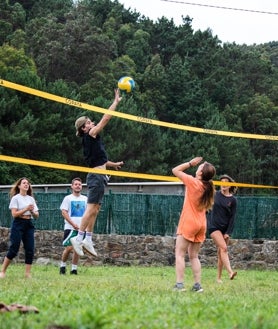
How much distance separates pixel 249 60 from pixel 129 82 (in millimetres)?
77097

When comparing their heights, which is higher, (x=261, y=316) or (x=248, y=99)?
(x=248, y=99)

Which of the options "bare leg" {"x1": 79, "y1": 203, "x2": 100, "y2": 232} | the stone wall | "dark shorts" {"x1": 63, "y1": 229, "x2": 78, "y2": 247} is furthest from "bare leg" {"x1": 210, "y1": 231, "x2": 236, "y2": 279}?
the stone wall

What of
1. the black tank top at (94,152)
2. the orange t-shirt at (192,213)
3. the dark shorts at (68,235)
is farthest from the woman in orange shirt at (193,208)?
the dark shorts at (68,235)

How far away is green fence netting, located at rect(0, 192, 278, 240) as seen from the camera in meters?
23.9

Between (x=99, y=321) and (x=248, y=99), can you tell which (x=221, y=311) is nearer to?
(x=99, y=321)

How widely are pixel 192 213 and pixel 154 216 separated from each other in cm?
1281

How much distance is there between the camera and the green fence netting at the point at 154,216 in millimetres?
23938

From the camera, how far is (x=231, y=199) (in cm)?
1512

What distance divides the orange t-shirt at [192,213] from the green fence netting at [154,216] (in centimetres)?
1266

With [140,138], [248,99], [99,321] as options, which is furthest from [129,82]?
[248,99]

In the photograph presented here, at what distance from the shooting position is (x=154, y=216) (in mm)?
24078

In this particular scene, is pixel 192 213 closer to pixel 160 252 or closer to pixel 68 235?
pixel 68 235

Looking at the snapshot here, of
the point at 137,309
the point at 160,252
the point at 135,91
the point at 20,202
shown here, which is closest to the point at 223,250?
the point at 20,202

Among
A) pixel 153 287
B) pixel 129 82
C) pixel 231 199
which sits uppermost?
pixel 129 82
